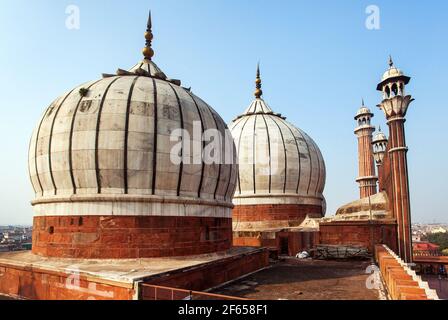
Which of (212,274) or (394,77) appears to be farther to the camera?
(394,77)

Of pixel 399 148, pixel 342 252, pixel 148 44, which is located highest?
pixel 148 44

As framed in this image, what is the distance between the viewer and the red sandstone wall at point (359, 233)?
18844 mm

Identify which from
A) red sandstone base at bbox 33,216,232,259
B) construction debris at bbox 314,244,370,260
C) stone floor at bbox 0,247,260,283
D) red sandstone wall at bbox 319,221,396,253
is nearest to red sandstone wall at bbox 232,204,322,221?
red sandstone wall at bbox 319,221,396,253

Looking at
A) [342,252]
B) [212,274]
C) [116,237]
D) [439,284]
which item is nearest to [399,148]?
[342,252]

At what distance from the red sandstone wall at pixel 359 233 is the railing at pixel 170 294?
1425cm

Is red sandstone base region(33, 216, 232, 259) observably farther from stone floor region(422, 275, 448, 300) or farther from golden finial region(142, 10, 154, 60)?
stone floor region(422, 275, 448, 300)

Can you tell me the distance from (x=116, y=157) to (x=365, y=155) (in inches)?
1306

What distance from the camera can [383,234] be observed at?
19031mm

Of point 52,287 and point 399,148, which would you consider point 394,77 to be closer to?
point 399,148

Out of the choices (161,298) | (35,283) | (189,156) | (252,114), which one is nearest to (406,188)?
(252,114)

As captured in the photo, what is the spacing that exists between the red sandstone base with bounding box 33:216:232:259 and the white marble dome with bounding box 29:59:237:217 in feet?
0.95

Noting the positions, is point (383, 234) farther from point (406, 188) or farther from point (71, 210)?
point (71, 210)

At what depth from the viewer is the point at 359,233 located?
749 inches

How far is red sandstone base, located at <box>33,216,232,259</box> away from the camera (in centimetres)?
1057
